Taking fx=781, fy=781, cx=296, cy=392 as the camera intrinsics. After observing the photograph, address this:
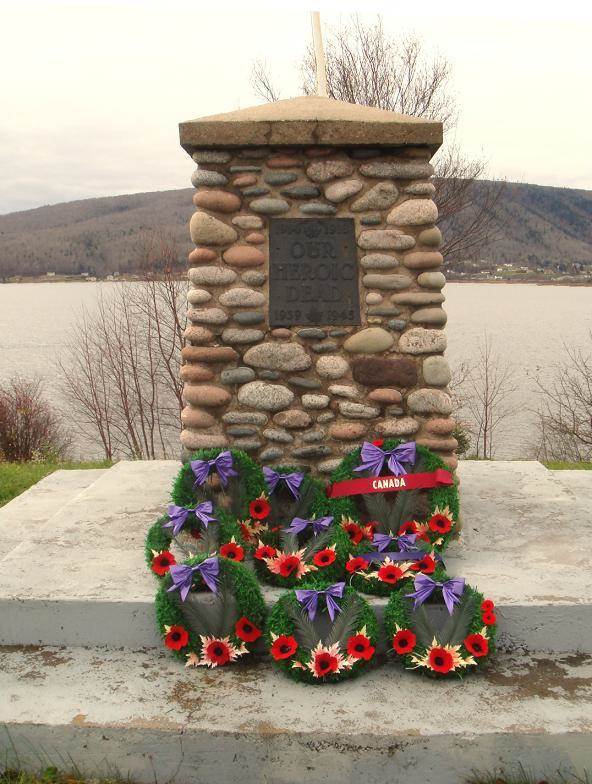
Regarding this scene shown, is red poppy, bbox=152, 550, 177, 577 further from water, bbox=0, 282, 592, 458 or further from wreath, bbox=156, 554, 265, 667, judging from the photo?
water, bbox=0, 282, 592, 458

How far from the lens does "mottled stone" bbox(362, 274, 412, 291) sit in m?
4.33

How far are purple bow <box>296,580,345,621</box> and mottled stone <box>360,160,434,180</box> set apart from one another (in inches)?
89.5

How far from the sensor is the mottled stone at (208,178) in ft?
14.1

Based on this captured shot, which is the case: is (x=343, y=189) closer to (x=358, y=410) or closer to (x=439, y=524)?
(x=358, y=410)

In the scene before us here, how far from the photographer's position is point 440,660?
317cm

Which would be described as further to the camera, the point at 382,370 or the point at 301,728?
the point at 382,370

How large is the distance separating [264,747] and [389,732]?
0.47 meters

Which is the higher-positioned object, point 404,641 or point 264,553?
point 264,553

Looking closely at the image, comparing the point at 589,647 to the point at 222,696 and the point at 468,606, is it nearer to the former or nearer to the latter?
the point at 468,606

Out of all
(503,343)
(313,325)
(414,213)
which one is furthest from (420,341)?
(503,343)

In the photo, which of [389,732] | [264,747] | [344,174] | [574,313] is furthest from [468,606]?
[574,313]

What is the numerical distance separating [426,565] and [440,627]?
0.35 m

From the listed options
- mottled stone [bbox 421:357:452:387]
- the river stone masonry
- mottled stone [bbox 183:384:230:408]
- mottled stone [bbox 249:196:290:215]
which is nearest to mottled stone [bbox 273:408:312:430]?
the river stone masonry

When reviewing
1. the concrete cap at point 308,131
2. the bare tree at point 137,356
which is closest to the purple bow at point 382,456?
the concrete cap at point 308,131
